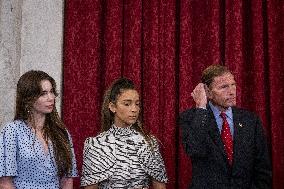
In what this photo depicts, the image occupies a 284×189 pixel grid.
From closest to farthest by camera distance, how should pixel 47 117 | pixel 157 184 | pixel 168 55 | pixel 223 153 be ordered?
1. pixel 223 153
2. pixel 47 117
3. pixel 157 184
4. pixel 168 55

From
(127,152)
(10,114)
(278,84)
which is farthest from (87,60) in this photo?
(278,84)

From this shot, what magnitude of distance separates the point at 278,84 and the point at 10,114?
2.20 m

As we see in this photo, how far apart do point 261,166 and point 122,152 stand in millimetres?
907

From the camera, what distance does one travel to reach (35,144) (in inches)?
120

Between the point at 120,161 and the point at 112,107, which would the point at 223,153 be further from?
the point at 112,107

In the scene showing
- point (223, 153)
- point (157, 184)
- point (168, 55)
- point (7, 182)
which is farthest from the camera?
point (168, 55)

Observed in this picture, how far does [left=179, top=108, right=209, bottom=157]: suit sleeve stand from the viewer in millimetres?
3068

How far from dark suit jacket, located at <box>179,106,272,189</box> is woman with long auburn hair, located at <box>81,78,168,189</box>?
1.04 feet

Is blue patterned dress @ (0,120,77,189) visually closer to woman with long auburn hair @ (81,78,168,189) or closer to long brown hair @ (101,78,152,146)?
woman with long auburn hair @ (81,78,168,189)

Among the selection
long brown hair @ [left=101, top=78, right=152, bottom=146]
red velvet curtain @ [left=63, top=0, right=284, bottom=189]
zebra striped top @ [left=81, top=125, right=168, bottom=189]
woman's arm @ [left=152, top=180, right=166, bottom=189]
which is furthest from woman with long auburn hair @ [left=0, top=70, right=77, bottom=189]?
red velvet curtain @ [left=63, top=0, right=284, bottom=189]

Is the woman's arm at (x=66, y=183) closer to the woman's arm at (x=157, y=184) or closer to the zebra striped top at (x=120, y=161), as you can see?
the zebra striped top at (x=120, y=161)

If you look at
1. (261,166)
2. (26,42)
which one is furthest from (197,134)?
(26,42)

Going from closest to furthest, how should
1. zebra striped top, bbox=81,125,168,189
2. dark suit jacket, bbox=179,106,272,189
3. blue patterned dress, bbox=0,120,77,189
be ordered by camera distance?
blue patterned dress, bbox=0,120,77,189 → dark suit jacket, bbox=179,106,272,189 → zebra striped top, bbox=81,125,168,189

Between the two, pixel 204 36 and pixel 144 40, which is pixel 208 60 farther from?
pixel 144 40
